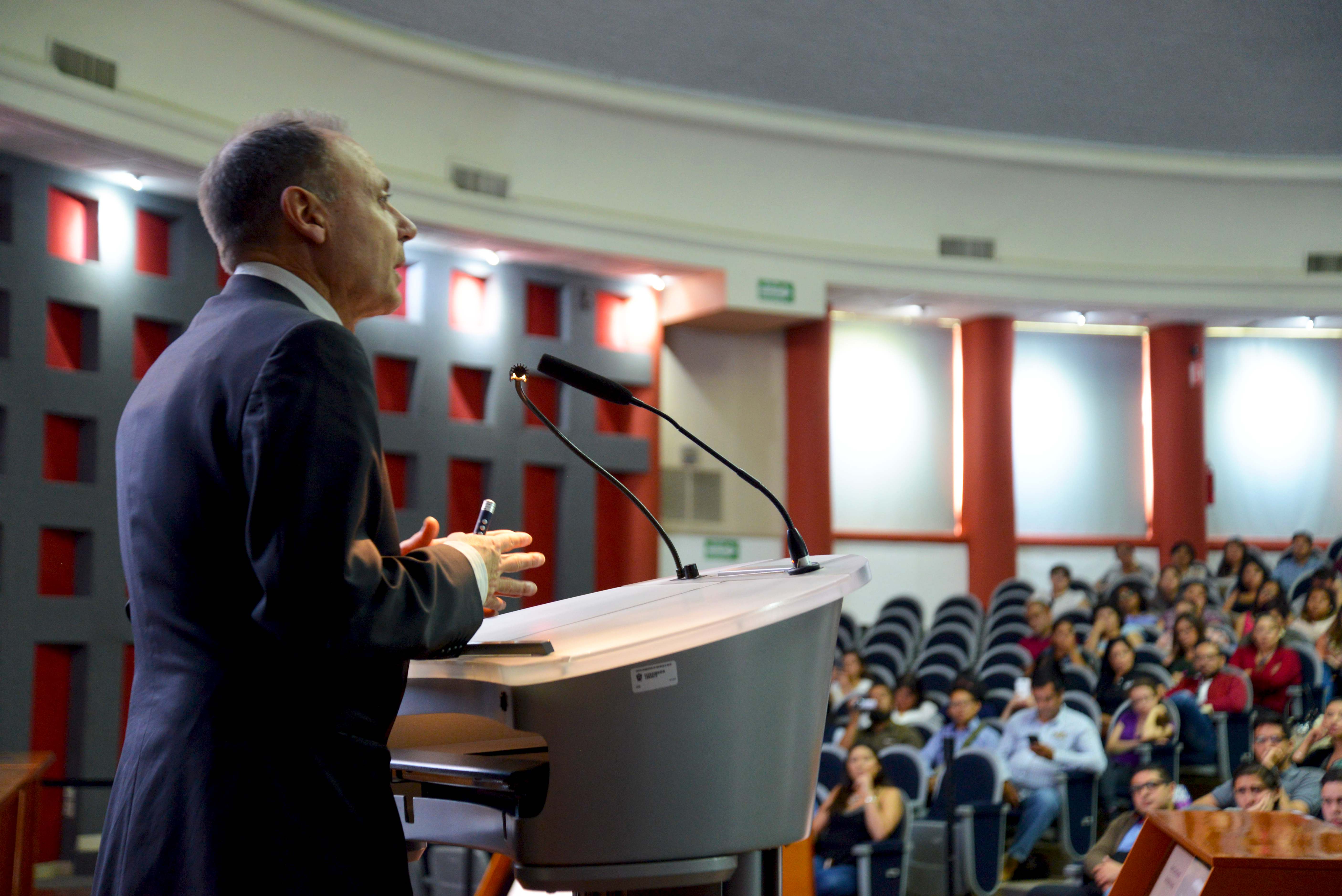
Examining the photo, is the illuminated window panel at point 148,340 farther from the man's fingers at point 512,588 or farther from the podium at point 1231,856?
the podium at point 1231,856

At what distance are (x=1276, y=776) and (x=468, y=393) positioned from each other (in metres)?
3.76

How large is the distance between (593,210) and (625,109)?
54 centimetres

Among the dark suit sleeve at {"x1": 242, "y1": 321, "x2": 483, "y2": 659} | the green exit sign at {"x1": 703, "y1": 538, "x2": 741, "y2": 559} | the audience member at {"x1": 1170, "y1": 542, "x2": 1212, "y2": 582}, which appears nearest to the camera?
the dark suit sleeve at {"x1": 242, "y1": 321, "x2": 483, "y2": 659}

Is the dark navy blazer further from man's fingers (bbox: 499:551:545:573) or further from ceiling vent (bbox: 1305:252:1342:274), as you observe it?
ceiling vent (bbox: 1305:252:1342:274)

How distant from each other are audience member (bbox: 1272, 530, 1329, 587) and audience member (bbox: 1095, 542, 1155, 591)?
63 centimetres

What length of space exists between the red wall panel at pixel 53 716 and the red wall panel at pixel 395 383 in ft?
5.57

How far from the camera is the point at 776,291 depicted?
612cm

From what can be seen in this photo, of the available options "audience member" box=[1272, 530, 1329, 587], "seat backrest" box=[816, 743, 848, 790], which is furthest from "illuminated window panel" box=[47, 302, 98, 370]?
"audience member" box=[1272, 530, 1329, 587]

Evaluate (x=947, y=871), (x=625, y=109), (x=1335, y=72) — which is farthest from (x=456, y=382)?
(x=1335, y=72)

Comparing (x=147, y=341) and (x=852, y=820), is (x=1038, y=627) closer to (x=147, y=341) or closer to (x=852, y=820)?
(x=852, y=820)

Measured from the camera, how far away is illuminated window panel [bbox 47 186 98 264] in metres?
4.26

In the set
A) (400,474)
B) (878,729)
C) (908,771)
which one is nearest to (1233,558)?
(878,729)

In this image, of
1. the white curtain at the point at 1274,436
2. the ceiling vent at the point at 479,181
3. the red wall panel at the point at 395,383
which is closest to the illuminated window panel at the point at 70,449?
the red wall panel at the point at 395,383

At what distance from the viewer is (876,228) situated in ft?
20.8
